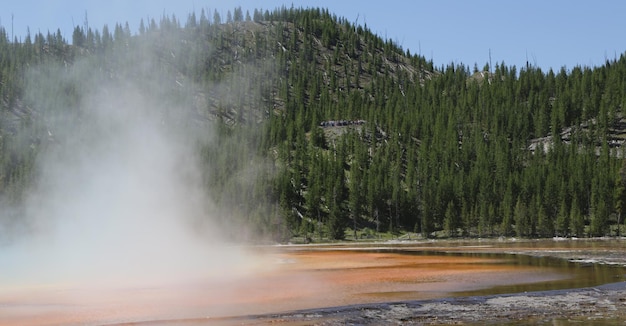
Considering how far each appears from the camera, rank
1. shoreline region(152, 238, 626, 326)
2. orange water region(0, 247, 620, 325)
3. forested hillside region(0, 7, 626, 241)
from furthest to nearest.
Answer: forested hillside region(0, 7, 626, 241) → orange water region(0, 247, 620, 325) → shoreline region(152, 238, 626, 326)

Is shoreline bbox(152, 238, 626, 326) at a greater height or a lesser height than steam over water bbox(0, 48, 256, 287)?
lesser

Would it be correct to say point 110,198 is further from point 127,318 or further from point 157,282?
point 127,318

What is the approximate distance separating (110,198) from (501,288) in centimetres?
6653

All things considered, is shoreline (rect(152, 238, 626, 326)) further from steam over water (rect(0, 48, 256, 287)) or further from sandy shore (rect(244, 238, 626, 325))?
steam over water (rect(0, 48, 256, 287))

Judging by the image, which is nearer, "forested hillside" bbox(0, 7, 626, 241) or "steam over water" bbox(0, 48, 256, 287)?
"steam over water" bbox(0, 48, 256, 287)

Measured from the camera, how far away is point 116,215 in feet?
269

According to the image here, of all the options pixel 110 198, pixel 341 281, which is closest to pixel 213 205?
pixel 110 198

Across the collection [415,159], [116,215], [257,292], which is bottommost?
[257,292]

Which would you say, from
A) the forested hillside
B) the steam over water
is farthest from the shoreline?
the forested hillside

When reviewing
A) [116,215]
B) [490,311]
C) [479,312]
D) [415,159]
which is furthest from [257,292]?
[415,159]

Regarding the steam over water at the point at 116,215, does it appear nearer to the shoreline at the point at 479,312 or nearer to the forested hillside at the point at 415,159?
the forested hillside at the point at 415,159

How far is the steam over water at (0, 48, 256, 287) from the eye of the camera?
51.8 metres

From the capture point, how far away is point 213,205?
118 meters

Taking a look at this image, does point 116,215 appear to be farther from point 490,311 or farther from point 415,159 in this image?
point 415,159
